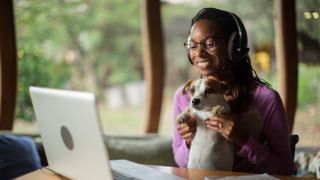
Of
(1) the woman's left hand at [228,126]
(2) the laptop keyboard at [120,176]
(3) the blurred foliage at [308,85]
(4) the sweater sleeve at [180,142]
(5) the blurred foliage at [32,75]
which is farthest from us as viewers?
(5) the blurred foliage at [32,75]

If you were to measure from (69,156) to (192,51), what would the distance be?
0.65m

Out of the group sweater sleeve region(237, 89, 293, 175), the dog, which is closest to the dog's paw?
the dog

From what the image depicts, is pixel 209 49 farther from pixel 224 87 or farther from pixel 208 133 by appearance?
pixel 208 133

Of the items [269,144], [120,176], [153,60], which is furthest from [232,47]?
[153,60]

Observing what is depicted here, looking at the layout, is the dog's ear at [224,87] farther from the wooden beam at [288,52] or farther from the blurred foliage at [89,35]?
the blurred foliage at [89,35]

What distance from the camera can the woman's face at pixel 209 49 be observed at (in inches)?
70.3

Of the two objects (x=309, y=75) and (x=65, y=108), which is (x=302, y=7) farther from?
(x=65, y=108)

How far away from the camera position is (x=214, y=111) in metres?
1.68

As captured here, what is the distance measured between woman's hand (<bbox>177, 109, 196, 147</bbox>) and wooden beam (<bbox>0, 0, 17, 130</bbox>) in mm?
1793

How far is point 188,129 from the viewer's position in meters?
1.77

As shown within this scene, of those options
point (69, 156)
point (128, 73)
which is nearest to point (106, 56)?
point (128, 73)

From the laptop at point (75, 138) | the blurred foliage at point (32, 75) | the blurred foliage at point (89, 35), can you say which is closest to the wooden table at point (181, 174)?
the laptop at point (75, 138)

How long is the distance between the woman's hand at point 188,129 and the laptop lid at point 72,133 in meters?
0.47

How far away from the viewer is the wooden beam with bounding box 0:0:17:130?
3176 millimetres
